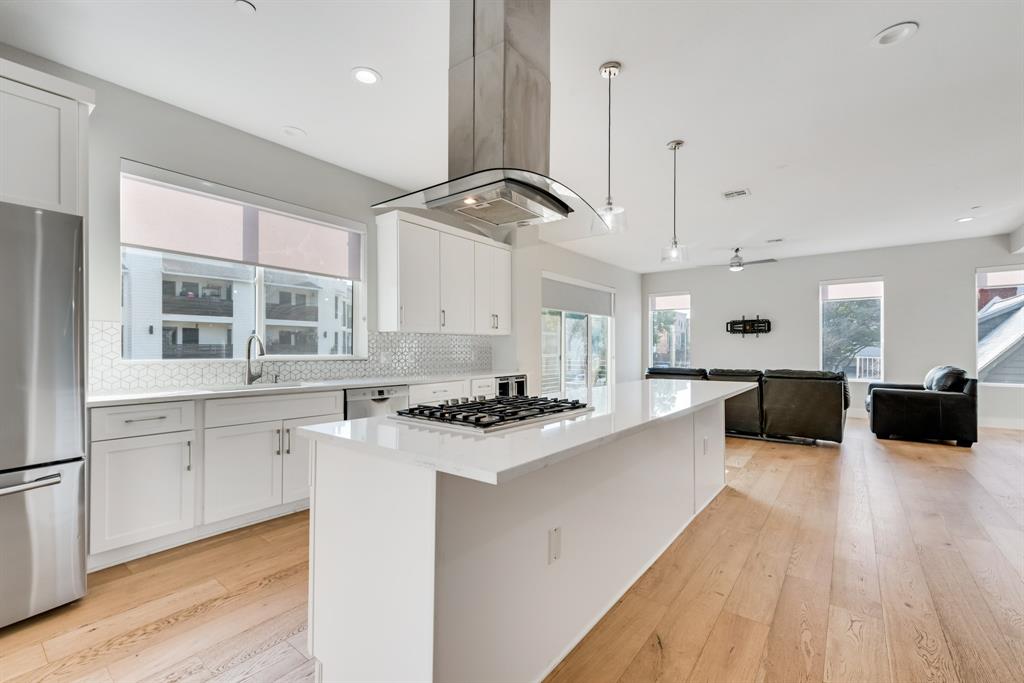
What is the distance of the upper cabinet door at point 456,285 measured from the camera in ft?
14.6

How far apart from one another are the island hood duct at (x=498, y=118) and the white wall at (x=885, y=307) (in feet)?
24.4

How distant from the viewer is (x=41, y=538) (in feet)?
6.35

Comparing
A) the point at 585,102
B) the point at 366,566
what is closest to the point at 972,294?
the point at 585,102

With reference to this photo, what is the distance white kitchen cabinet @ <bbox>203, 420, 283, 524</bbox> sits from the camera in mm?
2719

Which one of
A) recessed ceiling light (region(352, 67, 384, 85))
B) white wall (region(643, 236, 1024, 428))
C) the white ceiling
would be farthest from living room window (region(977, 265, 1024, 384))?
recessed ceiling light (region(352, 67, 384, 85))

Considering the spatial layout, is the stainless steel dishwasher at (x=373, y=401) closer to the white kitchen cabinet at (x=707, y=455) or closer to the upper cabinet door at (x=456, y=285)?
the upper cabinet door at (x=456, y=285)

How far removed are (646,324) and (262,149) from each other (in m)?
7.66

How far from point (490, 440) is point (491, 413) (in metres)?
0.32

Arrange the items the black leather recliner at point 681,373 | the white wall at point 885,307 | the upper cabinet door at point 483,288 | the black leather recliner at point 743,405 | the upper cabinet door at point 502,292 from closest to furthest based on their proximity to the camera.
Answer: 1. the upper cabinet door at point 483,288
2. the upper cabinet door at point 502,292
3. the black leather recliner at point 743,405
4. the black leather recliner at point 681,373
5. the white wall at point 885,307

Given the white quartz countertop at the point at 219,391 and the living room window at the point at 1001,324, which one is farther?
the living room window at the point at 1001,324

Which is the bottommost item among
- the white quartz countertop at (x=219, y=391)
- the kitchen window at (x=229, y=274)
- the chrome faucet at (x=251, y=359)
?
the white quartz countertop at (x=219, y=391)

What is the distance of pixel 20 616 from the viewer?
188cm

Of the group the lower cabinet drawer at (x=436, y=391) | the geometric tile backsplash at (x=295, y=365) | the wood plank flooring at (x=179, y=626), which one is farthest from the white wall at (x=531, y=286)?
the wood plank flooring at (x=179, y=626)

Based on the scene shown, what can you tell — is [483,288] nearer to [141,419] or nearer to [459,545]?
[141,419]
